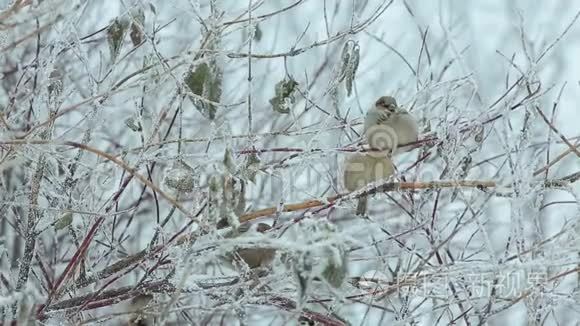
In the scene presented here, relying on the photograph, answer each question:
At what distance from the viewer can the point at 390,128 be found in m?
2.62

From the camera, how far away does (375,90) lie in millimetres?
4727

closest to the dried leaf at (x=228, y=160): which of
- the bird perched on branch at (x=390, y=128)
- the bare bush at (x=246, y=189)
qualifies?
the bare bush at (x=246, y=189)

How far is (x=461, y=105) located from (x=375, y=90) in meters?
2.01

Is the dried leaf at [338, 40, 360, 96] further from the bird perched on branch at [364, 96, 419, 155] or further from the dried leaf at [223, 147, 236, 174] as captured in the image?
the dried leaf at [223, 147, 236, 174]

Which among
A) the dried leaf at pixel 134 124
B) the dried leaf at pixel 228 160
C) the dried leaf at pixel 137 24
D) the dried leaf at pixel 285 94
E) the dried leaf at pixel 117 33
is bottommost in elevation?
the dried leaf at pixel 228 160

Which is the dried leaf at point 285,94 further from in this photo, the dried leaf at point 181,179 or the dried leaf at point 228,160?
the dried leaf at point 228,160

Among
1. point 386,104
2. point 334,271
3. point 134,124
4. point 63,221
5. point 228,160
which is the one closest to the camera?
point 334,271

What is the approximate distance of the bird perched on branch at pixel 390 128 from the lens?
265 centimetres

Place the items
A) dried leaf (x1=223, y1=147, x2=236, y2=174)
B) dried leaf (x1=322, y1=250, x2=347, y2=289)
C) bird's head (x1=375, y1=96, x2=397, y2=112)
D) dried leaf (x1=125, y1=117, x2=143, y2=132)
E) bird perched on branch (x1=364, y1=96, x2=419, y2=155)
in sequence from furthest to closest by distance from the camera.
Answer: bird's head (x1=375, y1=96, x2=397, y2=112), bird perched on branch (x1=364, y1=96, x2=419, y2=155), dried leaf (x1=125, y1=117, x2=143, y2=132), dried leaf (x1=223, y1=147, x2=236, y2=174), dried leaf (x1=322, y1=250, x2=347, y2=289)

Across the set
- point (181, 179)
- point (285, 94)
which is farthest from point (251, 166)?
point (285, 94)

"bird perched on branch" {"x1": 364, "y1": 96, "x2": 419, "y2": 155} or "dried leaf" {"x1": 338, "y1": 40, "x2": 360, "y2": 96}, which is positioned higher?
"dried leaf" {"x1": 338, "y1": 40, "x2": 360, "y2": 96}

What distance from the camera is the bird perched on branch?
8.69 feet

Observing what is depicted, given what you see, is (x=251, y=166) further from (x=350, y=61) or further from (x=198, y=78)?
(x=350, y=61)

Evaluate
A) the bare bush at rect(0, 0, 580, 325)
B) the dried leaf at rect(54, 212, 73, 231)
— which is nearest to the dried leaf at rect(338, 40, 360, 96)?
the bare bush at rect(0, 0, 580, 325)
